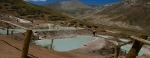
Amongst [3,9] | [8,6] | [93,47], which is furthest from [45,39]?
[8,6]

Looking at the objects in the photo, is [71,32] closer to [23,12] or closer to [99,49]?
[99,49]

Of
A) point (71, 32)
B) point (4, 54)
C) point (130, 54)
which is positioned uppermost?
point (130, 54)

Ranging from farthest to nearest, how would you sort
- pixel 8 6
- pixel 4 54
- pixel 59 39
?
pixel 8 6, pixel 59 39, pixel 4 54

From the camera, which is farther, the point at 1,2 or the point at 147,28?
the point at 147,28

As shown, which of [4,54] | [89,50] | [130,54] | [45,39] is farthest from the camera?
[45,39]

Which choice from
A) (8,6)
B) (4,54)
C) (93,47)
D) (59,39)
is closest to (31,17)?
(8,6)

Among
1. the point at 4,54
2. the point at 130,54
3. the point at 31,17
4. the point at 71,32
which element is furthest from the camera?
the point at 31,17

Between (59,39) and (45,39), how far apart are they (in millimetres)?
3259

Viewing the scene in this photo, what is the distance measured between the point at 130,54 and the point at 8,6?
6073 centimetres

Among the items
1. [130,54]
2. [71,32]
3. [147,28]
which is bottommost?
[147,28]

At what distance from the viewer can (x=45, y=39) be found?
35531 mm

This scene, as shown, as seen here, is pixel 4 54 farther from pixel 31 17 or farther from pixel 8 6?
pixel 8 6

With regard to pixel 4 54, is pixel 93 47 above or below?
below

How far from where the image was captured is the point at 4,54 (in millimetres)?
11711
